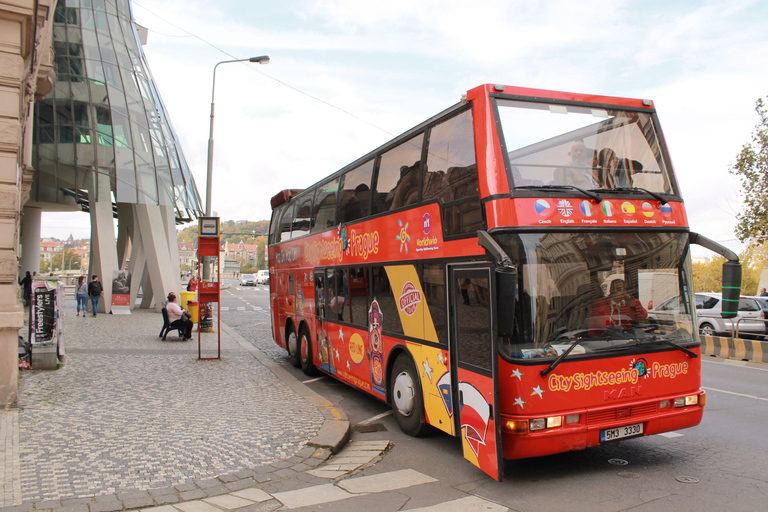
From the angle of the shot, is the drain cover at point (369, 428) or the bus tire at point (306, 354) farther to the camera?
the bus tire at point (306, 354)

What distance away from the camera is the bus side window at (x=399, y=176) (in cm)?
688

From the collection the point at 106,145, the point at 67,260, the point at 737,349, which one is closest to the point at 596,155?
the point at 737,349

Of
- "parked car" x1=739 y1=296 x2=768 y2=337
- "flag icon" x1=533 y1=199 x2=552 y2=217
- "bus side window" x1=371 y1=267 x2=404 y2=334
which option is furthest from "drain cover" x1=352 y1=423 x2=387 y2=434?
"parked car" x1=739 y1=296 x2=768 y2=337

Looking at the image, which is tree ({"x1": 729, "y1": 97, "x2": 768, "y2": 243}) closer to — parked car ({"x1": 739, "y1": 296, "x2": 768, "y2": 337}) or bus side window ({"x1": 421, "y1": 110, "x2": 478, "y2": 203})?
parked car ({"x1": 739, "y1": 296, "x2": 768, "y2": 337})

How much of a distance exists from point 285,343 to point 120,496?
845 centimetres

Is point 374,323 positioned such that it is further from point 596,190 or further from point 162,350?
point 162,350

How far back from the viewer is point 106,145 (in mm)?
28641

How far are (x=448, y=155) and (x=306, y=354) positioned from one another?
6.71 meters

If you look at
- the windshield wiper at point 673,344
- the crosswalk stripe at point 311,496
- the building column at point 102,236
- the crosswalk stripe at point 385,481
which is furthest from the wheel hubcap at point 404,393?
the building column at point 102,236

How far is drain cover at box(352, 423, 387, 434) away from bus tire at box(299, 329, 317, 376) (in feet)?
12.1

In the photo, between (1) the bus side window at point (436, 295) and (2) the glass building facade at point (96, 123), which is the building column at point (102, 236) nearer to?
(2) the glass building facade at point (96, 123)

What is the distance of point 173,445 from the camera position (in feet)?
20.3

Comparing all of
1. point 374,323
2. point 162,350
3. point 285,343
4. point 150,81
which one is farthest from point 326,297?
point 150,81

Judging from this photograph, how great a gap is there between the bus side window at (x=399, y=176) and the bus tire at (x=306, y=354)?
14.7 ft
